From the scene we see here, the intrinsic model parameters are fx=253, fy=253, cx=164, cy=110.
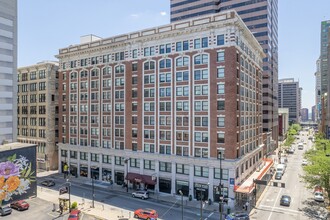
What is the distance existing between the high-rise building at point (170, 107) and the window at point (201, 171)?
17cm

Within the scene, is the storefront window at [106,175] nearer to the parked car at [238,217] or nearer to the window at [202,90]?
the window at [202,90]

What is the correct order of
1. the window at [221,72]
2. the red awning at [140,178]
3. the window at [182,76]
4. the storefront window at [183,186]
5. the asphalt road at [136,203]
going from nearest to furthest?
1. the asphalt road at [136,203]
2. the window at [221,72]
3. the storefront window at [183,186]
4. the window at [182,76]
5. the red awning at [140,178]

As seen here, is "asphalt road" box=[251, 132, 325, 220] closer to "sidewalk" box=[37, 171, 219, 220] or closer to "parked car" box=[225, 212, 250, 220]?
"parked car" box=[225, 212, 250, 220]

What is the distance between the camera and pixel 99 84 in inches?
2303

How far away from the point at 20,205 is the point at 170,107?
29.4m

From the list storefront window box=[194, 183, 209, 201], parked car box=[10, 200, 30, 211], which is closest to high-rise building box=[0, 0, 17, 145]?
parked car box=[10, 200, 30, 211]

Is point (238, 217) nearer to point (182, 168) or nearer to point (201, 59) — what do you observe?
point (182, 168)

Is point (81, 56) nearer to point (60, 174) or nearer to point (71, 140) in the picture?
point (71, 140)

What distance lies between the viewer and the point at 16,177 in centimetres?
3881

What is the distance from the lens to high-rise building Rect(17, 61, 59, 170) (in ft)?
222

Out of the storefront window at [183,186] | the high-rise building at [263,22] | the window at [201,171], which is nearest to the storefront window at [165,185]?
the storefront window at [183,186]

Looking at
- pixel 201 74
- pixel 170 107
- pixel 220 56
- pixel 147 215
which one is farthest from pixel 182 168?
pixel 220 56

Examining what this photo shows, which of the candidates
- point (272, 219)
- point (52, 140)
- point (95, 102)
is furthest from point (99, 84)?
point (272, 219)

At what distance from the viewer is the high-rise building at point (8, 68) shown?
41969mm
